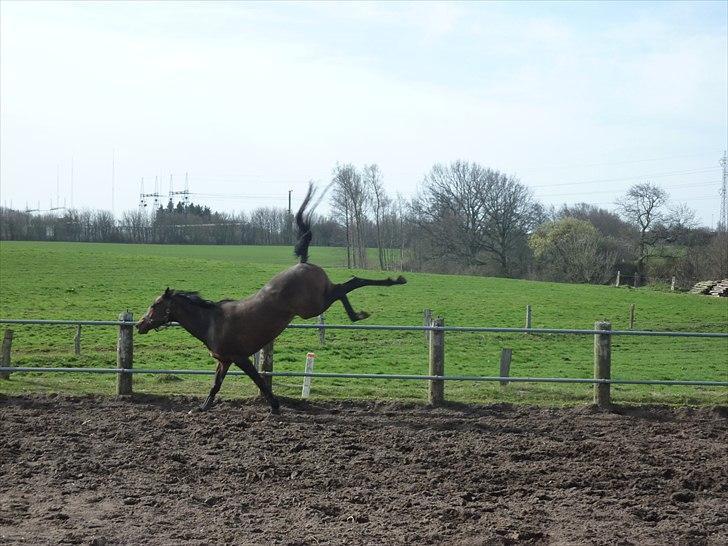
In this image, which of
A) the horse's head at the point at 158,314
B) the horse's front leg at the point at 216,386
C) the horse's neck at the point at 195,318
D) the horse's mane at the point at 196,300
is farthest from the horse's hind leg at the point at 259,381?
the horse's head at the point at 158,314

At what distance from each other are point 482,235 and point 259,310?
52631mm

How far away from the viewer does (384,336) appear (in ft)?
80.9

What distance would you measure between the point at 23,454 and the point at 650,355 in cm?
1834

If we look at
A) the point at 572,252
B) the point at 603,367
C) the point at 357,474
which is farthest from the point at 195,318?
the point at 572,252

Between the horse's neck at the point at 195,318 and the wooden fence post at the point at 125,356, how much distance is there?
1.32 meters

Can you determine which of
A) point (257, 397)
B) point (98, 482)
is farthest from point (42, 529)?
point (257, 397)

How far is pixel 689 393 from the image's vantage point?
493 inches

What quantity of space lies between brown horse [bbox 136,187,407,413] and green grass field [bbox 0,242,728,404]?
64.2 inches

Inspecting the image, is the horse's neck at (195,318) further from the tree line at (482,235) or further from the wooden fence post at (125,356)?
the tree line at (482,235)

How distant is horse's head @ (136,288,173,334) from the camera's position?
10.4 m

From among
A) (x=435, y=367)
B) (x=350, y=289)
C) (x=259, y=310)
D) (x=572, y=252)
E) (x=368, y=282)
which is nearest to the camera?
(x=368, y=282)

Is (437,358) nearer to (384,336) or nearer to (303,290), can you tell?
(303,290)

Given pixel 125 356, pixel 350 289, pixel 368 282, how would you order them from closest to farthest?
pixel 368 282
pixel 350 289
pixel 125 356

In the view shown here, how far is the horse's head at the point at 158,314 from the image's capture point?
10367 millimetres
